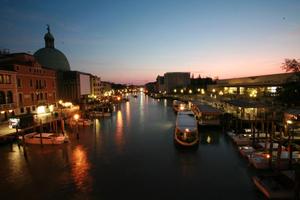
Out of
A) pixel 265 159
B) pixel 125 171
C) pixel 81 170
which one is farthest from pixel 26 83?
pixel 265 159

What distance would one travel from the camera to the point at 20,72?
162 ft

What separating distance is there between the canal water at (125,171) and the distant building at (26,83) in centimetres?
1700

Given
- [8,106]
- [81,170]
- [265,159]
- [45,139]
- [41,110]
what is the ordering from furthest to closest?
[41,110]
[8,106]
[45,139]
[81,170]
[265,159]

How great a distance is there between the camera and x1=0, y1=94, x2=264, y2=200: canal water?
19.9 meters

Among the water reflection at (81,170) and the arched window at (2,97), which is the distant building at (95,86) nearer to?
the arched window at (2,97)

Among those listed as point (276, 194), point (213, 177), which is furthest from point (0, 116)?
point (276, 194)

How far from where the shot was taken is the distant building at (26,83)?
46.8m

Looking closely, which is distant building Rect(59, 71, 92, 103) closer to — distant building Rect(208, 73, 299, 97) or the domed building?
the domed building

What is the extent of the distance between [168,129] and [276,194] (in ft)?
107

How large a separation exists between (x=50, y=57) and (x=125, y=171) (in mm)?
79976

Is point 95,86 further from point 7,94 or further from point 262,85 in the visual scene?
point 262,85

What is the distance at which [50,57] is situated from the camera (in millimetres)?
88938

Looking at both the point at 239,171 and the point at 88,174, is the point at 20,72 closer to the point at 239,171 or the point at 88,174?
the point at 88,174

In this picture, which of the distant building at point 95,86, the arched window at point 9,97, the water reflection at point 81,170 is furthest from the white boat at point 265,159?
the distant building at point 95,86
